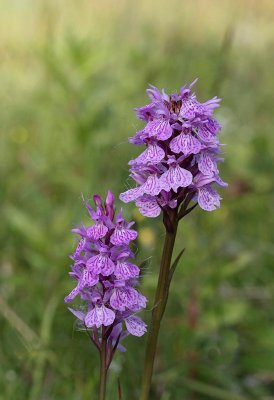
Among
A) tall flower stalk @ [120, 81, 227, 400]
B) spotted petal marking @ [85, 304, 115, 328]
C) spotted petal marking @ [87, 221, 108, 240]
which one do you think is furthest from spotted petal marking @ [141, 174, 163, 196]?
spotted petal marking @ [85, 304, 115, 328]

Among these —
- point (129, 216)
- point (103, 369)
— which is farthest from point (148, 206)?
point (129, 216)

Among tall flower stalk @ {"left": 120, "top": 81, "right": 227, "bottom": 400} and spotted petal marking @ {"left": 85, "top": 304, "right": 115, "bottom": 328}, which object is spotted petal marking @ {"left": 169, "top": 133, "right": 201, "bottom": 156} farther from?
spotted petal marking @ {"left": 85, "top": 304, "right": 115, "bottom": 328}

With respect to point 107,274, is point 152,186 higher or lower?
higher

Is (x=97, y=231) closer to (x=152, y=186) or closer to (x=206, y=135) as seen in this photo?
(x=152, y=186)

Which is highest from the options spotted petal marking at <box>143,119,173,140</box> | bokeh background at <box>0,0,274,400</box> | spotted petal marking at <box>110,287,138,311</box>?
bokeh background at <box>0,0,274,400</box>

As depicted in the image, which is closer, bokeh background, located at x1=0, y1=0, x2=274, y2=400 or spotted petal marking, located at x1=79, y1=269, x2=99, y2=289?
spotted petal marking, located at x1=79, y1=269, x2=99, y2=289

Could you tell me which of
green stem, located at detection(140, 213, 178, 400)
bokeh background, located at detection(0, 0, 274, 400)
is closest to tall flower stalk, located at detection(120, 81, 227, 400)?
green stem, located at detection(140, 213, 178, 400)

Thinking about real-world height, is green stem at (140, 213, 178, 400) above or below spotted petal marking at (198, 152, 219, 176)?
below
